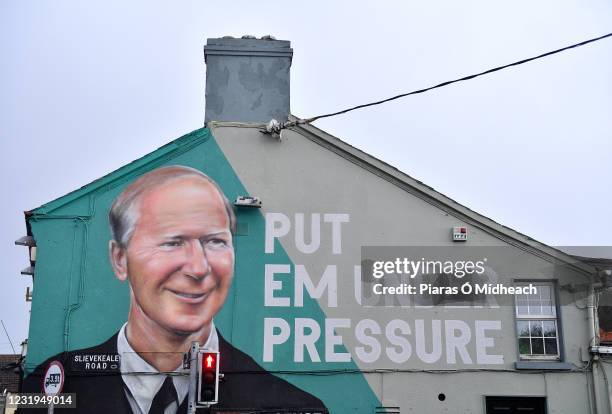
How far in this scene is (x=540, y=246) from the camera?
17609mm

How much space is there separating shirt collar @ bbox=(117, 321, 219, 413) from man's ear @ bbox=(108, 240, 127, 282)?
4.87 feet

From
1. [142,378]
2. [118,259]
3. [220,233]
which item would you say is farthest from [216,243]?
[142,378]

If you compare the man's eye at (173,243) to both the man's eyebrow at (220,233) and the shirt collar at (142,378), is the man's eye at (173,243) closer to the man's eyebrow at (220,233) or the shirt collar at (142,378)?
the man's eyebrow at (220,233)

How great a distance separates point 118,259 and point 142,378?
8.79ft

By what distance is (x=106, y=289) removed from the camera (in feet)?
56.1

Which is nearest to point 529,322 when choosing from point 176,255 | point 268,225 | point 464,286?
point 464,286

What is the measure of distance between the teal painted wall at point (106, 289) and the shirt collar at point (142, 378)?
63cm

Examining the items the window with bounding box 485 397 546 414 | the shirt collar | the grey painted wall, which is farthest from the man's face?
the window with bounding box 485 397 546 414

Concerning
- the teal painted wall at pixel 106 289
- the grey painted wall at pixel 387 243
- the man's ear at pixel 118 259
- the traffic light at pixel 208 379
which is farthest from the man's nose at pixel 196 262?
the traffic light at pixel 208 379

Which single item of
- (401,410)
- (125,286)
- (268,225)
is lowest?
(401,410)

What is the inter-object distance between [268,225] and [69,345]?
507cm

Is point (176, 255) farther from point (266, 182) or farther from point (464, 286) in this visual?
point (464, 286)

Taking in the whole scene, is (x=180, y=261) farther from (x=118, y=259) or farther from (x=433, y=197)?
(x=433, y=197)

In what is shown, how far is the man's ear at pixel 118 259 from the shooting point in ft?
56.4
